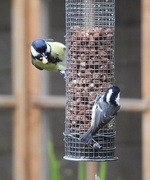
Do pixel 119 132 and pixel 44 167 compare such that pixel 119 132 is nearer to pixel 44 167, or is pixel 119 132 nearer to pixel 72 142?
pixel 44 167

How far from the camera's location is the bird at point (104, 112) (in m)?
3.47

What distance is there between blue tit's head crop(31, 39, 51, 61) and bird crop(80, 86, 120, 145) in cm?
34

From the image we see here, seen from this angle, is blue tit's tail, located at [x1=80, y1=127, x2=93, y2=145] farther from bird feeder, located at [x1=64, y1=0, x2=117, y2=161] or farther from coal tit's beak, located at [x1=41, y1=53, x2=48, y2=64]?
coal tit's beak, located at [x1=41, y1=53, x2=48, y2=64]

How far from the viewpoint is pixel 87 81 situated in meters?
3.61

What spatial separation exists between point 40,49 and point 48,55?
0.22ft
